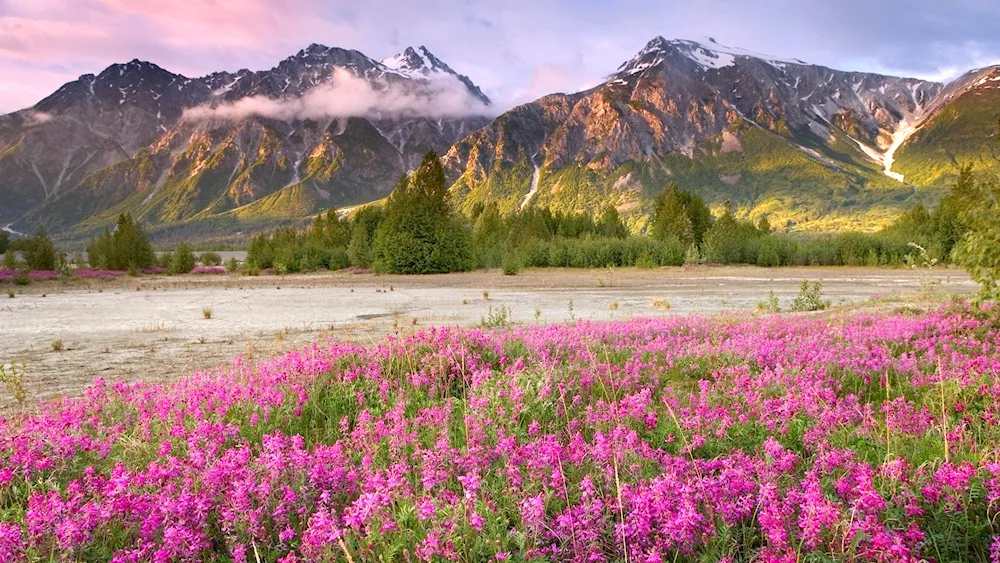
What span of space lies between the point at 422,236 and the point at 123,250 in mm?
36860

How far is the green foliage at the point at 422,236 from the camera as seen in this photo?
53531mm

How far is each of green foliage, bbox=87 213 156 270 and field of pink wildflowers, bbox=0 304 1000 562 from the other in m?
69.7

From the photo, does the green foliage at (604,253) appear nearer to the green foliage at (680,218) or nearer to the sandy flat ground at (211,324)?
the green foliage at (680,218)

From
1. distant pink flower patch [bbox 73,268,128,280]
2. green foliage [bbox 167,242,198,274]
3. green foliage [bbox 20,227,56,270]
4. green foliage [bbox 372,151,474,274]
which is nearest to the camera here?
distant pink flower patch [bbox 73,268,128,280]

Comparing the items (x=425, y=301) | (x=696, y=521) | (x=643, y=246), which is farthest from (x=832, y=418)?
(x=643, y=246)

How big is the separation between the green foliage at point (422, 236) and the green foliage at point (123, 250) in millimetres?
30140

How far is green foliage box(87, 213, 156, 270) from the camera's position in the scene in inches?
2564

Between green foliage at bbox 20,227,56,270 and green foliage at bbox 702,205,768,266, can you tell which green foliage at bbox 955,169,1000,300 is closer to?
green foliage at bbox 702,205,768,266

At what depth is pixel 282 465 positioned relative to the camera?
329 cm

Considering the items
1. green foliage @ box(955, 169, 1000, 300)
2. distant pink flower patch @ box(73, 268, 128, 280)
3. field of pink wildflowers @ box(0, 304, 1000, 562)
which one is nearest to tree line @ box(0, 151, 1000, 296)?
distant pink flower patch @ box(73, 268, 128, 280)

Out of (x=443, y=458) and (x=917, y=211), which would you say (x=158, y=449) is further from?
(x=917, y=211)

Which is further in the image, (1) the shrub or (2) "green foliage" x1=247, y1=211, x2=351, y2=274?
(2) "green foliage" x1=247, y1=211, x2=351, y2=274

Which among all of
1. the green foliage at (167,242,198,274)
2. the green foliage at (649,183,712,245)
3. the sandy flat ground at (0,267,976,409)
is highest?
the green foliage at (649,183,712,245)

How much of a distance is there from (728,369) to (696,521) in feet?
14.5
